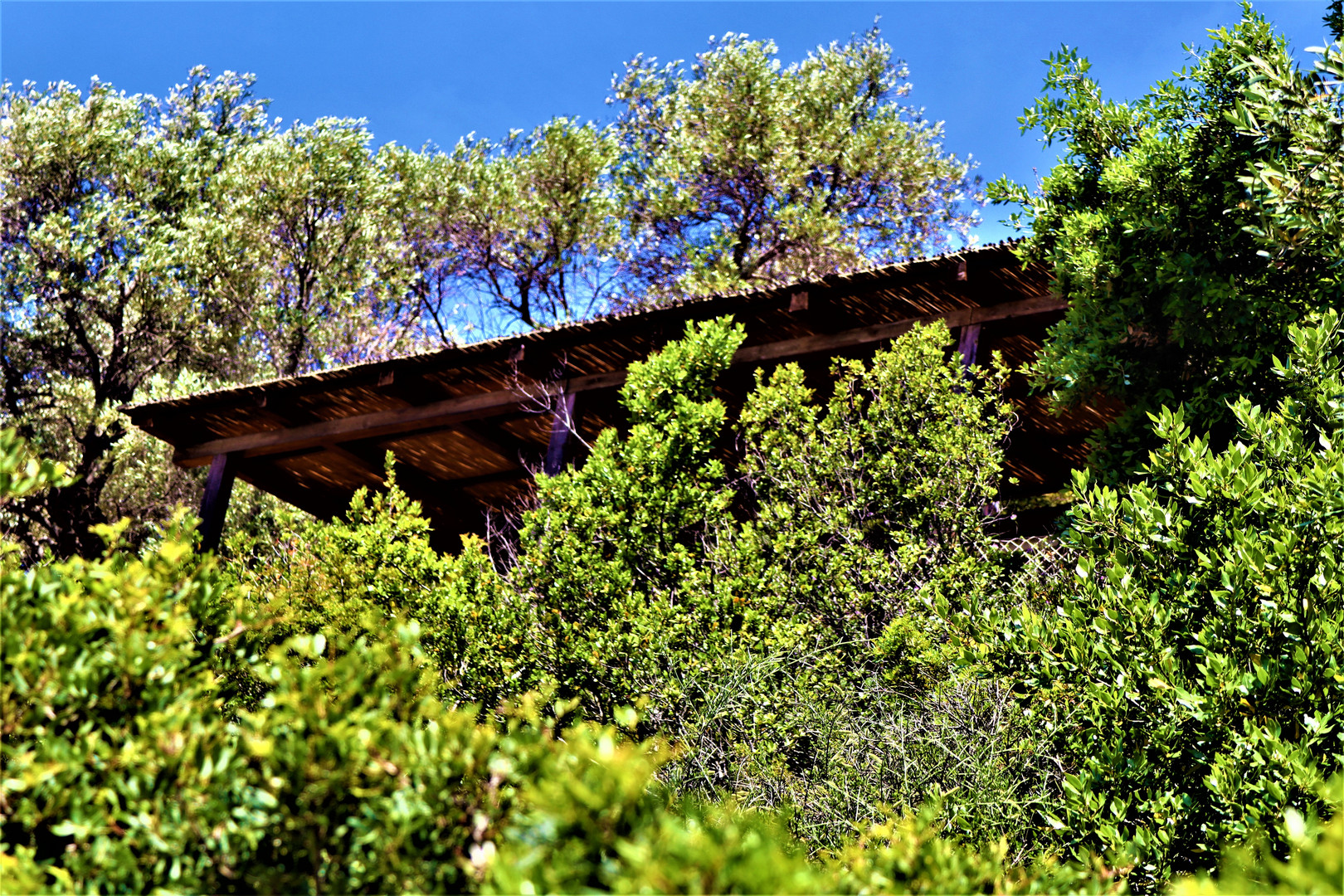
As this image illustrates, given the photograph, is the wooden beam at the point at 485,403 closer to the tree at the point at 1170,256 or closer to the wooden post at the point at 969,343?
the wooden post at the point at 969,343

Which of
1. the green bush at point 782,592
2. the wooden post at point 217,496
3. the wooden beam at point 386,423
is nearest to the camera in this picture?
the green bush at point 782,592

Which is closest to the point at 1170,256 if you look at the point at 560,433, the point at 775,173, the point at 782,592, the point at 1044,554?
the point at 1044,554

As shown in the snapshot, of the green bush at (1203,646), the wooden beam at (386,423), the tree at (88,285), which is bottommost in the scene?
the green bush at (1203,646)

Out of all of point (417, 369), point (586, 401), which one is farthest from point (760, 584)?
point (417, 369)

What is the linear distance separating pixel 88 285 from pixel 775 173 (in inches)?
486

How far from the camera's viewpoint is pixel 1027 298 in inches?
325

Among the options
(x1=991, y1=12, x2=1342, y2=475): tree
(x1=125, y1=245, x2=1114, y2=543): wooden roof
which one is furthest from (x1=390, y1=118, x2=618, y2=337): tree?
(x1=991, y1=12, x2=1342, y2=475): tree

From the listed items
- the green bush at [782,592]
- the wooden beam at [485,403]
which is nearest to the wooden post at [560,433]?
the wooden beam at [485,403]

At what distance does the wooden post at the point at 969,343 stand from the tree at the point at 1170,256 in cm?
114

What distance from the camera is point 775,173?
2075 cm

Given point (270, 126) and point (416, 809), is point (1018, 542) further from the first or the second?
point (270, 126)

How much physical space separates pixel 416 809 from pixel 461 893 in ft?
0.69

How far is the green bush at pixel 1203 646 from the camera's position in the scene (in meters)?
3.93

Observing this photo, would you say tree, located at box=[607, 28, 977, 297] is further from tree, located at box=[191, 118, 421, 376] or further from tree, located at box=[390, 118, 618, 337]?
tree, located at box=[191, 118, 421, 376]
